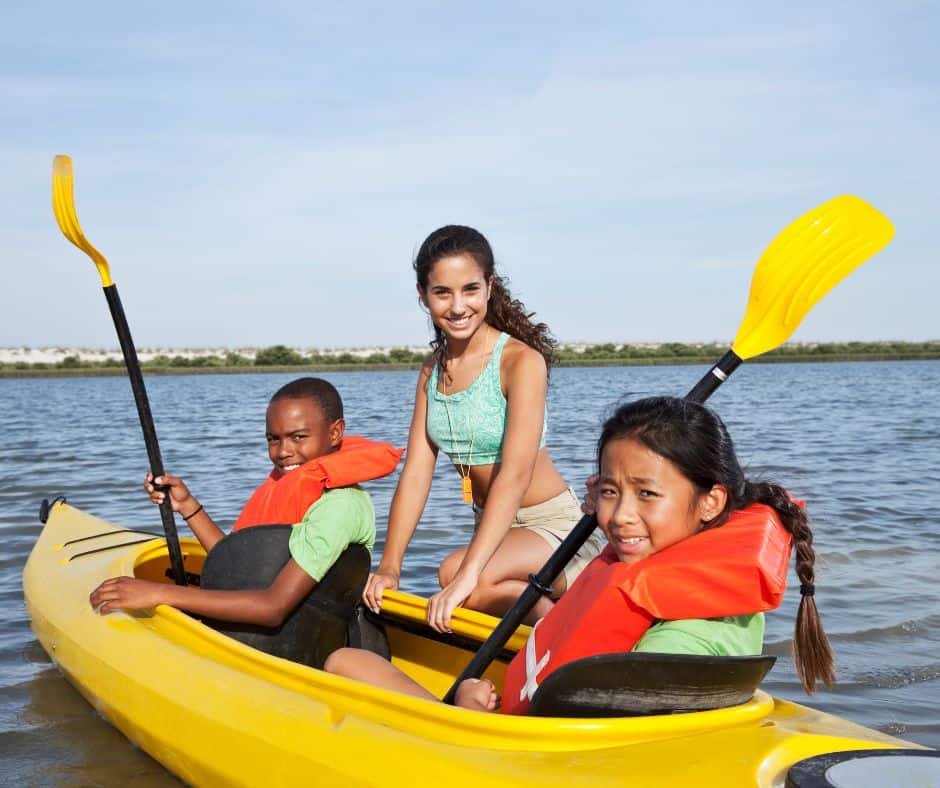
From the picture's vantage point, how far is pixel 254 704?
284cm

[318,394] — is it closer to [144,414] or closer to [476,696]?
[144,414]

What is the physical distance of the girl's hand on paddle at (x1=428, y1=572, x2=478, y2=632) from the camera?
10.9 feet

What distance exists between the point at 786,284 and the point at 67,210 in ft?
8.41

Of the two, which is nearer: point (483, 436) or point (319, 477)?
point (319, 477)

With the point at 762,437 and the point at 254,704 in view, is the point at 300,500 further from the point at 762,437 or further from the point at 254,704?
the point at 762,437

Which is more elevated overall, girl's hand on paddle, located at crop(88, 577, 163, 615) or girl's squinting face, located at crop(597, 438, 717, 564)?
girl's squinting face, located at crop(597, 438, 717, 564)

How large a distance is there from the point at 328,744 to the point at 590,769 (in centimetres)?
72

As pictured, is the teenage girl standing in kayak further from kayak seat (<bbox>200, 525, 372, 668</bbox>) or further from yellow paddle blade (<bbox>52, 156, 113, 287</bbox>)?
yellow paddle blade (<bbox>52, 156, 113, 287</bbox>)

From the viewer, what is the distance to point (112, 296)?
394 cm

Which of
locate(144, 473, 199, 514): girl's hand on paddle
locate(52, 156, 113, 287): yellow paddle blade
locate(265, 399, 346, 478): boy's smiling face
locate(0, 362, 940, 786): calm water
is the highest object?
locate(52, 156, 113, 287): yellow paddle blade

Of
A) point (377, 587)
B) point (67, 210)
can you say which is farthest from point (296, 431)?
point (67, 210)

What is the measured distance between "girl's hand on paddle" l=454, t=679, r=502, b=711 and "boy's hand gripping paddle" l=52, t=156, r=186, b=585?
153cm

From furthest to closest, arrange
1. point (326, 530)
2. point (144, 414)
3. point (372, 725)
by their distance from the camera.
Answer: point (144, 414) < point (326, 530) < point (372, 725)

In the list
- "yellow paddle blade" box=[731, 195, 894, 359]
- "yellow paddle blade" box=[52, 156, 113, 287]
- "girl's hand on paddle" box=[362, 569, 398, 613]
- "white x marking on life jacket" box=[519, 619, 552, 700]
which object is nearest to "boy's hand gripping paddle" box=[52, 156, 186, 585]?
"yellow paddle blade" box=[52, 156, 113, 287]
